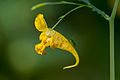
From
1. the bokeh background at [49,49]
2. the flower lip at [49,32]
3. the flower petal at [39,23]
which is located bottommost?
the bokeh background at [49,49]

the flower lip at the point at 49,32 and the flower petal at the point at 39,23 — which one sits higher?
the flower petal at the point at 39,23

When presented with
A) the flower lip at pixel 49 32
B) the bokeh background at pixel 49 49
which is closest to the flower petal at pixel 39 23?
the flower lip at pixel 49 32

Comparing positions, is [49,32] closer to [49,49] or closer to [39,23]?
[39,23]

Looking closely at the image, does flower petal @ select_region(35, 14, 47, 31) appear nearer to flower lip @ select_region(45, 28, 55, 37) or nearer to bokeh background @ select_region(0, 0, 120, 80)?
flower lip @ select_region(45, 28, 55, 37)

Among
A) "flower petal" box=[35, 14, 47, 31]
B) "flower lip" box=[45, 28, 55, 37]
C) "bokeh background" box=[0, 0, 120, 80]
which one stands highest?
"flower petal" box=[35, 14, 47, 31]

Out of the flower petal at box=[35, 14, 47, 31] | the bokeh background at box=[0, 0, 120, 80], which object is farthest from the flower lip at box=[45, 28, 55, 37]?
the bokeh background at box=[0, 0, 120, 80]

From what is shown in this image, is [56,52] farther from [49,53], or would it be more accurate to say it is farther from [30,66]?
[30,66]

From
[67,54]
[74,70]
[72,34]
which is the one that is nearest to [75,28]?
[72,34]

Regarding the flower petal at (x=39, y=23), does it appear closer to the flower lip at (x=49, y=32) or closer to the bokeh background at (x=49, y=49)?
the flower lip at (x=49, y=32)

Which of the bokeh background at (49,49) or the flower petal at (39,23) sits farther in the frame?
the bokeh background at (49,49)
